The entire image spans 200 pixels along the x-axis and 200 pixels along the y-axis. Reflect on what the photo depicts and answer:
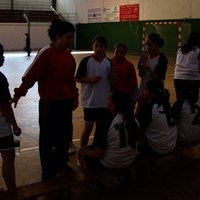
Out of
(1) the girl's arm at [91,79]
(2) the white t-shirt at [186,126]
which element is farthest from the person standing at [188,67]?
(1) the girl's arm at [91,79]

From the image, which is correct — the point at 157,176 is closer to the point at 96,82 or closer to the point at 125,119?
the point at 125,119

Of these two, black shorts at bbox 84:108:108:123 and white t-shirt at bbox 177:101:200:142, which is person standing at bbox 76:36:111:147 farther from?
white t-shirt at bbox 177:101:200:142

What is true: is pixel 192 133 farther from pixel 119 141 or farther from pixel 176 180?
pixel 119 141

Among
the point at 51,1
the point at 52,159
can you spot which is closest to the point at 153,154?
the point at 52,159

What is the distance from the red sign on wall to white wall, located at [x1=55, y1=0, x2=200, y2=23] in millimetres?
267

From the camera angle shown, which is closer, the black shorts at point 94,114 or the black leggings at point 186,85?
the black shorts at point 94,114

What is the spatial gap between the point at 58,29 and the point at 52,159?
1.26 m

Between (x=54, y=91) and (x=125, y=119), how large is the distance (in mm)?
725

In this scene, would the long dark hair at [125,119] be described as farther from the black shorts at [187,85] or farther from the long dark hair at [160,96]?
the black shorts at [187,85]

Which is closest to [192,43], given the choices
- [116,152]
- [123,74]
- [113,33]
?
[123,74]

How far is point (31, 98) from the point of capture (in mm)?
9852

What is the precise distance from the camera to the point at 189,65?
5875 millimetres

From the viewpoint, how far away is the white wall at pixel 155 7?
2181cm

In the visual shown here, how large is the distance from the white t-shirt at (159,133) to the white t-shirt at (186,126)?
35cm
